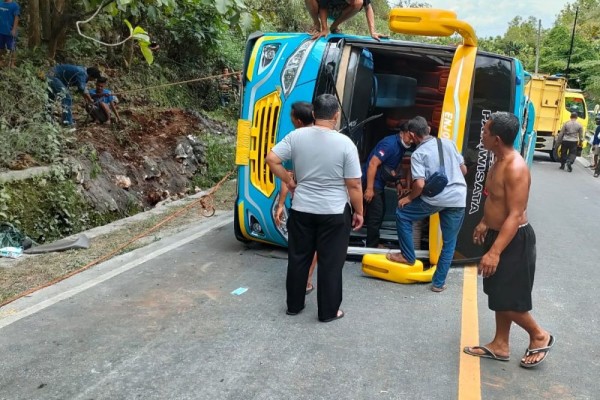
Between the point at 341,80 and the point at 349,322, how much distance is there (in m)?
2.39

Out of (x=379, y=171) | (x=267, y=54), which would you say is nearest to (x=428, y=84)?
(x=379, y=171)

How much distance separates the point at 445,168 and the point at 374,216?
4.23 ft

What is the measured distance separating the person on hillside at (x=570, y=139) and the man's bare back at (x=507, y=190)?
1383cm

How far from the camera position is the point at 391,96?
292 inches

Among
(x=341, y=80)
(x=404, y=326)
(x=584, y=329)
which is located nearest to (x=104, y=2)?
(x=341, y=80)

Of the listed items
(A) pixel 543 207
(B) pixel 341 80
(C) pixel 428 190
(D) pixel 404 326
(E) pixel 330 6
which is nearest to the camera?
(D) pixel 404 326

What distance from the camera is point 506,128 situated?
11.4ft

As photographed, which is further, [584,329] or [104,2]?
[104,2]

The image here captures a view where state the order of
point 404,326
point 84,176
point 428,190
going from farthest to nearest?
point 84,176, point 428,190, point 404,326

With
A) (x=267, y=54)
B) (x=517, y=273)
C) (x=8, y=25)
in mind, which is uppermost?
(x=8, y=25)

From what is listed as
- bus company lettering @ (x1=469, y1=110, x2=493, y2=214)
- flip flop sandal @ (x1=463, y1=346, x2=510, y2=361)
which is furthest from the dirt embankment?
flip flop sandal @ (x1=463, y1=346, x2=510, y2=361)

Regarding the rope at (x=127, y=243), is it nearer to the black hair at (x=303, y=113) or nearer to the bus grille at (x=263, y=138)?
the bus grille at (x=263, y=138)

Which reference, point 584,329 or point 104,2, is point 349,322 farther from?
point 104,2

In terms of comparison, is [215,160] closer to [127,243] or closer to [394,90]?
[394,90]
